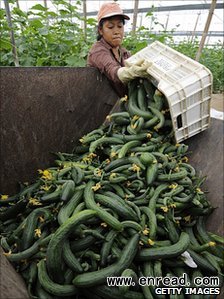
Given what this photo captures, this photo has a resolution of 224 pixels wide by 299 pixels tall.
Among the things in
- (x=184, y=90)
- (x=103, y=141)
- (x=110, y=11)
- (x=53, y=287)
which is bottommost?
(x=53, y=287)

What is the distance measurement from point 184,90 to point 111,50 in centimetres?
143

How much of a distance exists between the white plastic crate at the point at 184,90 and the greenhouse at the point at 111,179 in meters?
0.01

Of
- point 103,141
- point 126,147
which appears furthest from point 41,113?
point 126,147

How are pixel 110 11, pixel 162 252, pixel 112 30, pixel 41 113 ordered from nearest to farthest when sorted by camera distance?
pixel 162 252 → pixel 41 113 → pixel 110 11 → pixel 112 30

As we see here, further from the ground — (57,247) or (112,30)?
(112,30)

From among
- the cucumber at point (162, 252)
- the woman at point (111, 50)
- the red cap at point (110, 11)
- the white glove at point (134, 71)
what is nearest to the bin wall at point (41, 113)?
the woman at point (111, 50)

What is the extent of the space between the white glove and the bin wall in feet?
1.12

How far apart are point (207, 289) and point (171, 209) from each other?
59cm

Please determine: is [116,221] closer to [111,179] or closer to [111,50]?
[111,179]

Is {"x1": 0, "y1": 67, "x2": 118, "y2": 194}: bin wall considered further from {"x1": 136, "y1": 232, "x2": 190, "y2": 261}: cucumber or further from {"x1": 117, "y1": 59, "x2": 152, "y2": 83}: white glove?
{"x1": 136, "y1": 232, "x2": 190, "y2": 261}: cucumber

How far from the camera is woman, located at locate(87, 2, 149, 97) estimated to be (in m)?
2.82

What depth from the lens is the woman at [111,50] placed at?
2821 millimetres

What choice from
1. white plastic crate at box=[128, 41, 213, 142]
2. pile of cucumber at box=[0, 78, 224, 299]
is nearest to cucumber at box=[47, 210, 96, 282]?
pile of cucumber at box=[0, 78, 224, 299]

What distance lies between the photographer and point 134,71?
2592 mm
